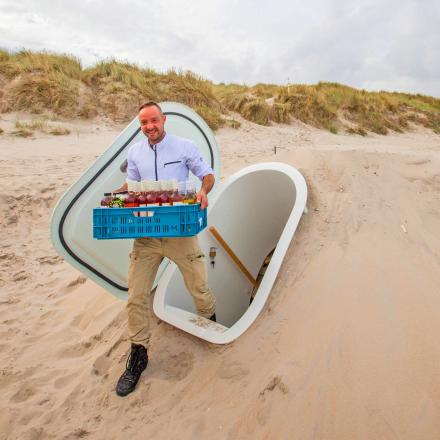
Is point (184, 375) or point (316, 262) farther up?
point (316, 262)

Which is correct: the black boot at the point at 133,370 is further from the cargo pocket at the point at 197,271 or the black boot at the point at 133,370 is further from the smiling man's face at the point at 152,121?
the smiling man's face at the point at 152,121

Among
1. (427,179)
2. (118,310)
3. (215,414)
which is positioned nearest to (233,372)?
(215,414)

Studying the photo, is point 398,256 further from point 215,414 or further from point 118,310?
point 118,310

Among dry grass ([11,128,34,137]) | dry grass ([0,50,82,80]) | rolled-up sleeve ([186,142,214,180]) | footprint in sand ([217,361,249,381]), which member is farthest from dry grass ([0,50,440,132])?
footprint in sand ([217,361,249,381])

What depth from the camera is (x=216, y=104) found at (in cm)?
1188

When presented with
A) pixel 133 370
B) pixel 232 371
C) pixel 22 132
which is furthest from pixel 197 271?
pixel 22 132

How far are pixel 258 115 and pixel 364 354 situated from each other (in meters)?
10.8

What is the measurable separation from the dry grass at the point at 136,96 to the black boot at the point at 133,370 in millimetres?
7628

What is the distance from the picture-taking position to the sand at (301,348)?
2068 millimetres

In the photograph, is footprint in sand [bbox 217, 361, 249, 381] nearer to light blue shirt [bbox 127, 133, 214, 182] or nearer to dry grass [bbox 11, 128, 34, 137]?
light blue shirt [bbox 127, 133, 214, 182]

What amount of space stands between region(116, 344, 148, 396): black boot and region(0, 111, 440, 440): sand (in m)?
0.06

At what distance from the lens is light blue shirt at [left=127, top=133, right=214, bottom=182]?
2436 mm

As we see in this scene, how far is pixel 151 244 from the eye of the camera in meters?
2.46

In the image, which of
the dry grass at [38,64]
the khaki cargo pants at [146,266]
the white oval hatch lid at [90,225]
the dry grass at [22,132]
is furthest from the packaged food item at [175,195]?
the dry grass at [38,64]
